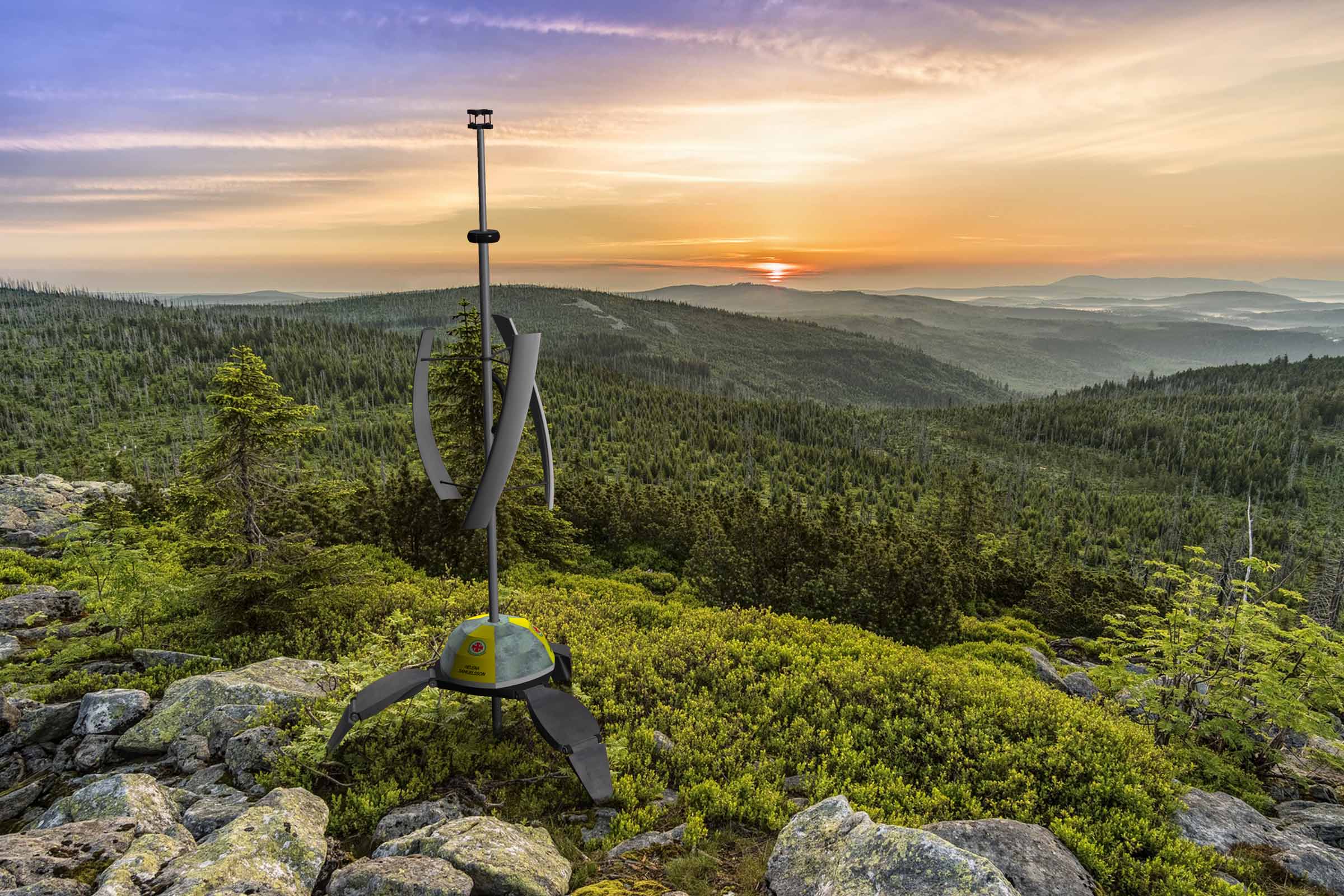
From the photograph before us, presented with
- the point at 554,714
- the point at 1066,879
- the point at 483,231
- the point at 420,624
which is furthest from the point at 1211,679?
the point at 420,624

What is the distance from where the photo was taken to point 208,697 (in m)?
9.07

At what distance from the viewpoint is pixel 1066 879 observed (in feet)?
21.4

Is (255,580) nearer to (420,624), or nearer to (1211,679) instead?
(420,624)

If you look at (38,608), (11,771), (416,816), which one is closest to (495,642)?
(416,816)

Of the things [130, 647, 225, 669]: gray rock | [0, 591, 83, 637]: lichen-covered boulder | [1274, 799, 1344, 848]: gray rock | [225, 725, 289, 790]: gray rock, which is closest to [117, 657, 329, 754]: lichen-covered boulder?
[225, 725, 289, 790]: gray rock

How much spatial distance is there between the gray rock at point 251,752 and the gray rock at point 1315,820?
581 inches

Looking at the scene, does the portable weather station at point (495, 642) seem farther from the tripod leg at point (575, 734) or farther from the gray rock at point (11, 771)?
the gray rock at point (11, 771)

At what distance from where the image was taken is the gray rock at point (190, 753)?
812 centimetres

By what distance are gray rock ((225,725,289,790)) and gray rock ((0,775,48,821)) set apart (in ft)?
7.51

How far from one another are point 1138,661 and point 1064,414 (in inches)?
7843

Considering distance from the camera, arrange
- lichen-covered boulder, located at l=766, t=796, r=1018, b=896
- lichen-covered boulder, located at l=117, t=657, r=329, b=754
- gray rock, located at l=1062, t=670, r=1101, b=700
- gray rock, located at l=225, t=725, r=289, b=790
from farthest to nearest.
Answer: gray rock, located at l=1062, t=670, r=1101, b=700 < lichen-covered boulder, located at l=117, t=657, r=329, b=754 < gray rock, located at l=225, t=725, r=289, b=790 < lichen-covered boulder, located at l=766, t=796, r=1018, b=896

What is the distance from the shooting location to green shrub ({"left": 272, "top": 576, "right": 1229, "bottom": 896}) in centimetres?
762

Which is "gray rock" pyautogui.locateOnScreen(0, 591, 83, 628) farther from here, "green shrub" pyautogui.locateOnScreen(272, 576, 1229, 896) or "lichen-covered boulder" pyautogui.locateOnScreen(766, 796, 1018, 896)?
"lichen-covered boulder" pyautogui.locateOnScreen(766, 796, 1018, 896)

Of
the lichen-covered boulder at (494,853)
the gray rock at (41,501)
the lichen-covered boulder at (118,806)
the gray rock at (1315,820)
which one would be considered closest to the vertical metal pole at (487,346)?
the lichen-covered boulder at (494,853)
